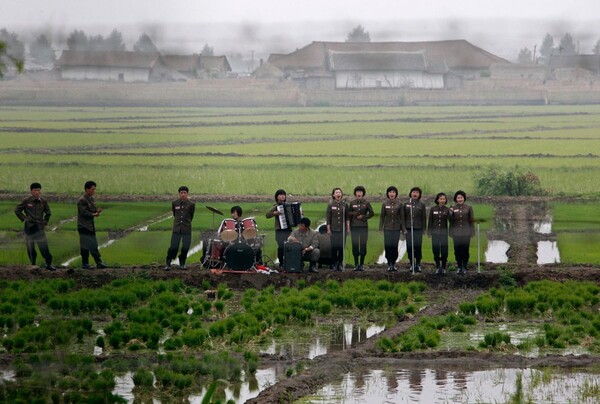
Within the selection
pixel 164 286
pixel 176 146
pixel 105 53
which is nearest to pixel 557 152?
pixel 176 146

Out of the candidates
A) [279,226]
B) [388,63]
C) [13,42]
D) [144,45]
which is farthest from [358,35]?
[279,226]

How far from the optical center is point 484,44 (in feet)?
241

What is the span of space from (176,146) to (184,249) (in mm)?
30509

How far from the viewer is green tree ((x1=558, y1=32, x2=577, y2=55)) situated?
240ft

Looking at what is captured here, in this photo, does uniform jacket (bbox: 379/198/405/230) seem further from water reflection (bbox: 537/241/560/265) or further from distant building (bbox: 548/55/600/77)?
distant building (bbox: 548/55/600/77)

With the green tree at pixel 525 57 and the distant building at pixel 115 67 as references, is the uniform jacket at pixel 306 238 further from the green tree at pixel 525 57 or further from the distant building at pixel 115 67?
the green tree at pixel 525 57

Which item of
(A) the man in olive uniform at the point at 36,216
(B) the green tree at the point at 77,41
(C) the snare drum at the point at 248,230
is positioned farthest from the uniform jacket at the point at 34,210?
(B) the green tree at the point at 77,41

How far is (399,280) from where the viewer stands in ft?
61.5

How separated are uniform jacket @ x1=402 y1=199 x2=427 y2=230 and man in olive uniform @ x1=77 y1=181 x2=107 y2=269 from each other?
4.85 meters

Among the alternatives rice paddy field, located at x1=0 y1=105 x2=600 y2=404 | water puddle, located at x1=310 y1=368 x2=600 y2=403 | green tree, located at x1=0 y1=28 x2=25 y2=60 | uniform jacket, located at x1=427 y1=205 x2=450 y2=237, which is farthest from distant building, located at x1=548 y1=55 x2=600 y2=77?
water puddle, located at x1=310 y1=368 x2=600 y2=403

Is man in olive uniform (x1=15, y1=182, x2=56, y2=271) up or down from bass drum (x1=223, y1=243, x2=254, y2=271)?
up

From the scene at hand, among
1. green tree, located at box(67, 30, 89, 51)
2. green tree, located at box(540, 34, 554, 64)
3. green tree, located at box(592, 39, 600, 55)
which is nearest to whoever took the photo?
green tree, located at box(67, 30, 89, 51)

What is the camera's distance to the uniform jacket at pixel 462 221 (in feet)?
60.4

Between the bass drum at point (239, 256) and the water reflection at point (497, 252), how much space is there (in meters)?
4.58
